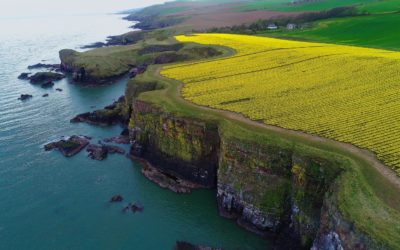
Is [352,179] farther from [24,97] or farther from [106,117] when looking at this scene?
[24,97]

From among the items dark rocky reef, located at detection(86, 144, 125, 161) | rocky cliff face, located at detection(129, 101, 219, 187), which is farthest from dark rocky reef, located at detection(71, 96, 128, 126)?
rocky cliff face, located at detection(129, 101, 219, 187)

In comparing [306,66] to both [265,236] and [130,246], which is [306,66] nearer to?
[265,236]

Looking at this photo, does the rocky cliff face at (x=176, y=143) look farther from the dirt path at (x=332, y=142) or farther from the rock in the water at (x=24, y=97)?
the rock in the water at (x=24, y=97)

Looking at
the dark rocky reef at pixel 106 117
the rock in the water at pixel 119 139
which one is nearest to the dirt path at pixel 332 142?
the rock in the water at pixel 119 139

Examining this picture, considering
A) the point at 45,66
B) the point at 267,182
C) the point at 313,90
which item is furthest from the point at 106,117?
the point at 45,66

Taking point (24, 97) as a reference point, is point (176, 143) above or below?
above

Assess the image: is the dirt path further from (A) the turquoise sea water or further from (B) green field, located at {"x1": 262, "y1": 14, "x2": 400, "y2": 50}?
(B) green field, located at {"x1": 262, "y1": 14, "x2": 400, "y2": 50}
